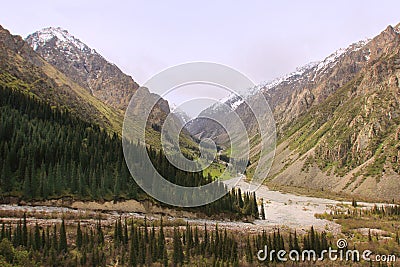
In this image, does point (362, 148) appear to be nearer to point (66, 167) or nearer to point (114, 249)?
point (66, 167)

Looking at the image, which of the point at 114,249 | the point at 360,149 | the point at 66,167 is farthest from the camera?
the point at 360,149

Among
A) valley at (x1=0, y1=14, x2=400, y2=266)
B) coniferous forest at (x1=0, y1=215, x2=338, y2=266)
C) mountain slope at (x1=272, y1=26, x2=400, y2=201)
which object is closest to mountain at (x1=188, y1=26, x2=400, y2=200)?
mountain slope at (x1=272, y1=26, x2=400, y2=201)

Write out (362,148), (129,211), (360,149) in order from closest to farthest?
(129,211), (362,148), (360,149)

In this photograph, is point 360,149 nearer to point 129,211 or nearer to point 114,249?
point 129,211

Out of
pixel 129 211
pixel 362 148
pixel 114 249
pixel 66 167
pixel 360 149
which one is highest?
pixel 362 148

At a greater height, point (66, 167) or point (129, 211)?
point (66, 167)

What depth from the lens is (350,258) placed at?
31234 millimetres

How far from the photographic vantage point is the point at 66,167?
5122 cm

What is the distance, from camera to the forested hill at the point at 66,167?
4647 centimetres

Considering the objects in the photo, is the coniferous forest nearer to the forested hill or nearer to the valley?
the valley

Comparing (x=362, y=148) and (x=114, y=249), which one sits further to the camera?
(x=362, y=148)

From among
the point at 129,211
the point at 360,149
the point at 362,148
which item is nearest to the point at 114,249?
the point at 129,211

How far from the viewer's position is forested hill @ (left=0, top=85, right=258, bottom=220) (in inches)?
1829

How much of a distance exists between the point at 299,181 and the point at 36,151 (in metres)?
121
